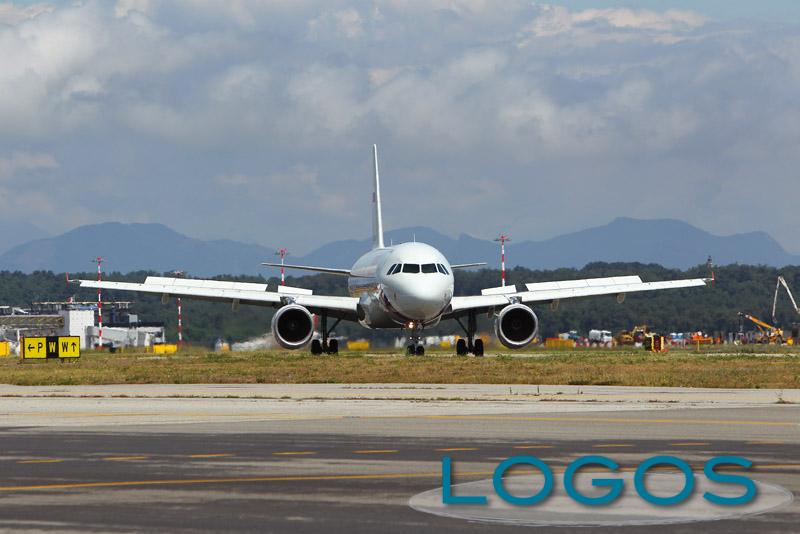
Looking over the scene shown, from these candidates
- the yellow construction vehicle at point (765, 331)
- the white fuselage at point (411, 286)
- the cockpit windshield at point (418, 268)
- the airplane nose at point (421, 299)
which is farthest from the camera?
the yellow construction vehicle at point (765, 331)

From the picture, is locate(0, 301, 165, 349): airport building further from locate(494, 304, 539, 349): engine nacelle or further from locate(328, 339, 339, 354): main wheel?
locate(494, 304, 539, 349): engine nacelle

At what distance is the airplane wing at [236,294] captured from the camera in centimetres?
5791

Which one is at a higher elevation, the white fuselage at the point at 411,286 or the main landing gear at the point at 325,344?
the white fuselage at the point at 411,286

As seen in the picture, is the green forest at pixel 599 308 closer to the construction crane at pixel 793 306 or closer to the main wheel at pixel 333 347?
the construction crane at pixel 793 306

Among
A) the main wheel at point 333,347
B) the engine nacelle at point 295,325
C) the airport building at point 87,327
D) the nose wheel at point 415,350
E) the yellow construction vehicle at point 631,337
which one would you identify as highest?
the airport building at point 87,327

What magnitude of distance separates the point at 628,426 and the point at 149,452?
8549 mm

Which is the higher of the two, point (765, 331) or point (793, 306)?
point (793, 306)

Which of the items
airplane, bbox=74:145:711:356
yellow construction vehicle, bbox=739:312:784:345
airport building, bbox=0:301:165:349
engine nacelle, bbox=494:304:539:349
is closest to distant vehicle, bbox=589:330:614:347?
yellow construction vehicle, bbox=739:312:784:345

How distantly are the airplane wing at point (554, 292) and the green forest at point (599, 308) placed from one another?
693 cm

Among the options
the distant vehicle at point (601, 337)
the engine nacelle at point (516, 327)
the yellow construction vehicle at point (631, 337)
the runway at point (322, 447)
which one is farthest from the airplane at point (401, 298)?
the distant vehicle at point (601, 337)

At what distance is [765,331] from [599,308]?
23.7 m

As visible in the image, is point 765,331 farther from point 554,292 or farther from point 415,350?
point 415,350

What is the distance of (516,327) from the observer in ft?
183

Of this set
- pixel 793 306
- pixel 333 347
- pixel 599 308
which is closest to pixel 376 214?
pixel 333 347
